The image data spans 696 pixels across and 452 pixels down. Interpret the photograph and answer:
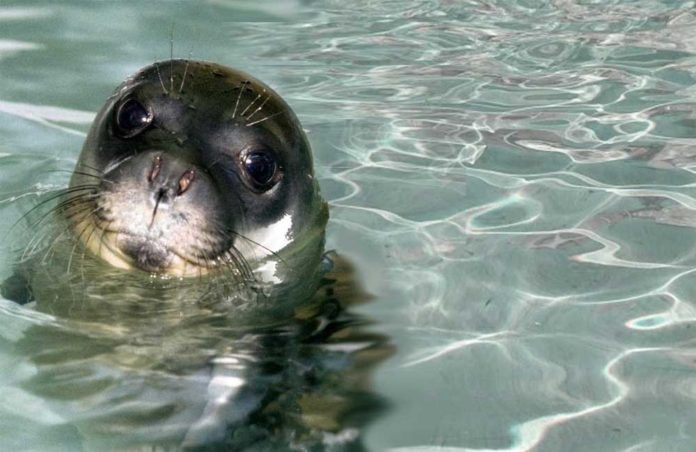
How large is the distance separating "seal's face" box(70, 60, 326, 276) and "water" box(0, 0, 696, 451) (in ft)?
1.11

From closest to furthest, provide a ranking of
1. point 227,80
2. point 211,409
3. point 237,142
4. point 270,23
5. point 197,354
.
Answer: point 211,409 < point 197,354 < point 237,142 < point 227,80 < point 270,23

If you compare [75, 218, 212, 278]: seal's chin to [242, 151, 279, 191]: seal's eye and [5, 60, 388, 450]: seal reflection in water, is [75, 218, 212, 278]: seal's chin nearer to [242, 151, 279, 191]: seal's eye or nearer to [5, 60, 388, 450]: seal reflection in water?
[5, 60, 388, 450]: seal reflection in water

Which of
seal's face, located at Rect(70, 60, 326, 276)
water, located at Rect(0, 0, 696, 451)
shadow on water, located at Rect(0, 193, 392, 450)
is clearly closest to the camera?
shadow on water, located at Rect(0, 193, 392, 450)

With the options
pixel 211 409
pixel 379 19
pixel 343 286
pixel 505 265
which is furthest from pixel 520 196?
pixel 379 19

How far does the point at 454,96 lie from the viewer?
19.9 feet

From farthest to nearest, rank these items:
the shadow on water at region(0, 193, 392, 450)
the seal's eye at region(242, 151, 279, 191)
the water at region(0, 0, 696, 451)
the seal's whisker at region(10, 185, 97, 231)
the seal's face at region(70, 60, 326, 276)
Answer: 1. the seal's eye at region(242, 151, 279, 191)
2. the seal's whisker at region(10, 185, 97, 231)
3. the seal's face at region(70, 60, 326, 276)
4. the water at region(0, 0, 696, 451)
5. the shadow on water at region(0, 193, 392, 450)

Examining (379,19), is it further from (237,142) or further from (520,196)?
(237,142)

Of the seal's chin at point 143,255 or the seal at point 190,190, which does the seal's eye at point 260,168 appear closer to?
the seal at point 190,190

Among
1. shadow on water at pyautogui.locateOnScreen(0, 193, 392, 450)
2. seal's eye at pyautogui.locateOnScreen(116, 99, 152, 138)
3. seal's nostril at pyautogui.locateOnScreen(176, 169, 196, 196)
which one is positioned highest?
seal's eye at pyautogui.locateOnScreen(116, 99, 152, 138)

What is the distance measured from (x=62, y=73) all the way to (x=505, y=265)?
3017 mm

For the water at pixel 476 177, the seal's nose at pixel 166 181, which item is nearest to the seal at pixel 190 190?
the seal's nose at pixel 166 181

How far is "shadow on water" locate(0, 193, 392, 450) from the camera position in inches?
120

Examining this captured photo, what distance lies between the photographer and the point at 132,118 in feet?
12.2

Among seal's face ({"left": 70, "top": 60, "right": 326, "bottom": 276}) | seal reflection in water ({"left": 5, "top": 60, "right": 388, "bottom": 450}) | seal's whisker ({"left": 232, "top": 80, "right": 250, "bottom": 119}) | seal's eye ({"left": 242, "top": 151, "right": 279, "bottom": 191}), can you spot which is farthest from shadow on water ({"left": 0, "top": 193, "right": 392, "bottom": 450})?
seal's whisker ({"left": 232, "top": 80, "right": 250, "bottom": 119})
